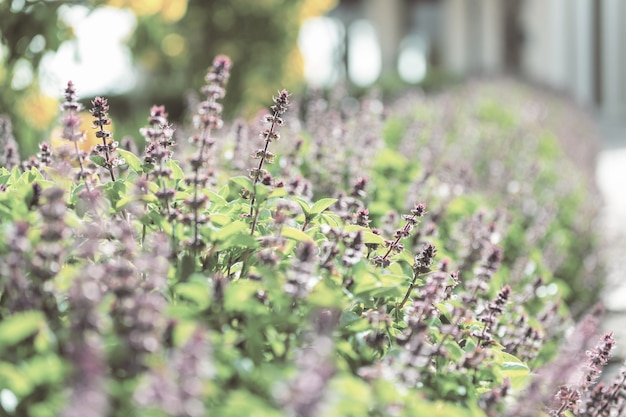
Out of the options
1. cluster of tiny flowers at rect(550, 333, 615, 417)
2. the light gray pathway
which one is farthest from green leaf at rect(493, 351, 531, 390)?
the light gray pathway

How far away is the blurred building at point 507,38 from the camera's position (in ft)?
86.4

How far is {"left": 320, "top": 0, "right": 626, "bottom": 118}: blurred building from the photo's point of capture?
26328mm

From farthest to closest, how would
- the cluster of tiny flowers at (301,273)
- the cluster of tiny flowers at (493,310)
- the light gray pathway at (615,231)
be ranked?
the light gray pathway at (615,231), the cluster of tiny flowers at (493,310), the cluster of tiny flowers at (301,273)

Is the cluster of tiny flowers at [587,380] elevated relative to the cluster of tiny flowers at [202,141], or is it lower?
lower

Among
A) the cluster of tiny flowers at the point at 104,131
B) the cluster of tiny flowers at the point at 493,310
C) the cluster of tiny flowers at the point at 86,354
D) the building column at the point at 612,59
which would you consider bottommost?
the building column at the point at 612,59

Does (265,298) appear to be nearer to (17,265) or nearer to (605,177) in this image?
(17,265)

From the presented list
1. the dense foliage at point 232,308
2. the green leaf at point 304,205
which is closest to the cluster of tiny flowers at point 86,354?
the dense foliage at point 232,308

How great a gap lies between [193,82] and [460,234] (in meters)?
9.65

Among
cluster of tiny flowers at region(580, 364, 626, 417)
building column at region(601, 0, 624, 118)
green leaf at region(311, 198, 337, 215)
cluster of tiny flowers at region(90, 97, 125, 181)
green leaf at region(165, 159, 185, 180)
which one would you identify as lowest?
building column at region(601, 0, 624, 118)

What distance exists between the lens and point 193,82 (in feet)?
41.5

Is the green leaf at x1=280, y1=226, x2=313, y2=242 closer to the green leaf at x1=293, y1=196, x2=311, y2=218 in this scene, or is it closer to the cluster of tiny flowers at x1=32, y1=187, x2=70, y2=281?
the green leaf at x1=293, y1=196, x2=311, y2=218

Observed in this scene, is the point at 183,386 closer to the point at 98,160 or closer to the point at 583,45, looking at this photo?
the point at 98,160

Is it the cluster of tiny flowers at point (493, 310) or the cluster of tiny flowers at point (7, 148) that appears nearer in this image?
the cluster of tiny flowers at point (493, 310)

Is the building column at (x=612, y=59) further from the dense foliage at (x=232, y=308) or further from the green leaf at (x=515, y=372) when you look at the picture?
the green leaf at (x=515, y=372)
